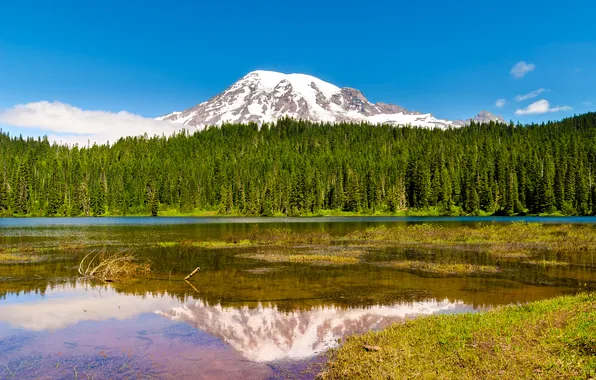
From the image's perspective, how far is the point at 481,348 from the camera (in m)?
14.4

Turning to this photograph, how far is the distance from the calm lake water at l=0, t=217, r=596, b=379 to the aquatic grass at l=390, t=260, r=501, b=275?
1.91 metres


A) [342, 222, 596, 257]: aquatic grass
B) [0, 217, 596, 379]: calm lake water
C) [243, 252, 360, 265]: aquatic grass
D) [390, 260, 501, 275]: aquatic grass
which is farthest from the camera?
[342, 222, 596, 257]: aquatic grass

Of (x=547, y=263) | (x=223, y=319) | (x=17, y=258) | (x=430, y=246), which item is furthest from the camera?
(x=430, y=246)

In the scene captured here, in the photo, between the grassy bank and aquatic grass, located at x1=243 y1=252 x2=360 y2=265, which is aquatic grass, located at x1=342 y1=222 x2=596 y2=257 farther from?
the grassy bank

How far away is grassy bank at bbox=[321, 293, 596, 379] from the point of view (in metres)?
12.6

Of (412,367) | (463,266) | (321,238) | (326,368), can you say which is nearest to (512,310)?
(412,367)

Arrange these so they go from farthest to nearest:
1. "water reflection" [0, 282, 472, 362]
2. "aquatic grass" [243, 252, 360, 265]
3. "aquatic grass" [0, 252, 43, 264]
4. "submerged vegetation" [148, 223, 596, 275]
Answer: "aquatic grass" [243, 252, 360, 265] → "aquatic grass" [0, 252, 43, 264] → "submerged vegetation" [148, 223, 596, 275] → "water reflection" [0, 282, 472, 362]

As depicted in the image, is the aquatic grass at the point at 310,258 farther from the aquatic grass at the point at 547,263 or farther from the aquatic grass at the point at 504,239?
the aquatic grass at the point at 504,239

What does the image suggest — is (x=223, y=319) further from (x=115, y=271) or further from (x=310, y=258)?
(x=310, y=258)

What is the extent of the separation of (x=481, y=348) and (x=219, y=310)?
12915 mm

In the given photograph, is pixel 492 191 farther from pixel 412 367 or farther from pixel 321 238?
pixel 412 367

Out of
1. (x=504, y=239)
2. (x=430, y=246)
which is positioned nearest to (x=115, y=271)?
(x=430, y=246)

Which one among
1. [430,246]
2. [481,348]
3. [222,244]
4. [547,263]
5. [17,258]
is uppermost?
[17,258]

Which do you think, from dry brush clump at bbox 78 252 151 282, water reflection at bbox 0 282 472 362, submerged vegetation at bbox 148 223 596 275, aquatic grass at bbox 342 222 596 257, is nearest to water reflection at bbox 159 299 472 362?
water reflection at bbox 0 282 472 362
